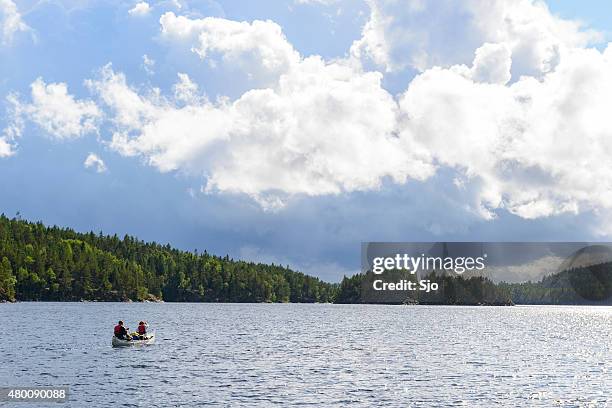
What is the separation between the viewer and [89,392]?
68.4 m

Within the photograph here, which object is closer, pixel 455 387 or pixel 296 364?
pixel 455 387

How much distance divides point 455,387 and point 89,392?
34684mm

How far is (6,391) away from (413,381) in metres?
39.3

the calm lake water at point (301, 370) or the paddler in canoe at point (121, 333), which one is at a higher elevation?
the paddler in canoe at point (121, 333)

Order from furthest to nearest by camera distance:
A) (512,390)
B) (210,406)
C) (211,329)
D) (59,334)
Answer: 1. (211,329)
2. (59,334)
3. (512,390)
4. (210,406)

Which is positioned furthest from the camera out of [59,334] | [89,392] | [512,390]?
[59,334]

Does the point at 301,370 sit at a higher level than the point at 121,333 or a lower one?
lower

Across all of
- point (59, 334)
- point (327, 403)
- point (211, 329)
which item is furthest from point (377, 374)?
point (211, 329)

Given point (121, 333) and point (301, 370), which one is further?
point (121, 333)

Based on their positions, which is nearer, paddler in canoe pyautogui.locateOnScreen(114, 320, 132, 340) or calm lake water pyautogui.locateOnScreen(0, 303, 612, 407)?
calm lake water pyautogui.locateOnScreen(0, 303, 612, 407)

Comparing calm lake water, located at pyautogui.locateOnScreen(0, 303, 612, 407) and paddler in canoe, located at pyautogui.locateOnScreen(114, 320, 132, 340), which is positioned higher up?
paddler in canoe, located at pyautogui.locateOnScreen(114, 320, 132, 340)

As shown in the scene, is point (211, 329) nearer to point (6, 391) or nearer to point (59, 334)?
point (59, 334)

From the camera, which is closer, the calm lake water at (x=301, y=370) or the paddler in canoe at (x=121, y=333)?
the calm lake water at (x=301, y=370)

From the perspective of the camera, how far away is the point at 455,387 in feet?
253
